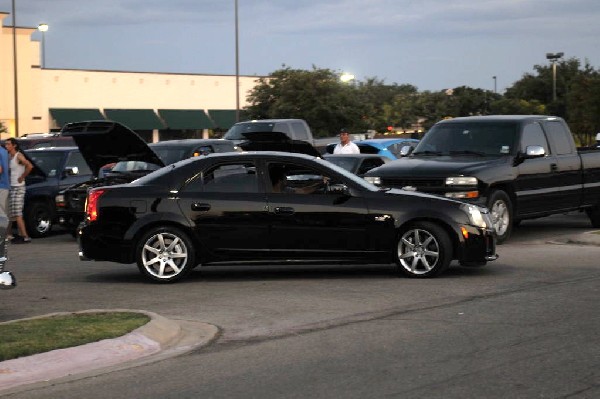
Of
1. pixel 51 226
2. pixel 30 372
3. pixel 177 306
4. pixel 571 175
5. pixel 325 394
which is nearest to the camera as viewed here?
pixel 325 394

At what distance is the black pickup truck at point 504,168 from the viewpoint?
16.3m

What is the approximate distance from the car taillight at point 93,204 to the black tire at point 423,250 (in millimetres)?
3681

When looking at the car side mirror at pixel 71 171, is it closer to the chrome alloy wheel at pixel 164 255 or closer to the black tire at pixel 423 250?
the chrome alloy wheel at pixel 164 255

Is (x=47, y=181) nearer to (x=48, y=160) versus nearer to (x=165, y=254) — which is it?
(x=48, y=160)

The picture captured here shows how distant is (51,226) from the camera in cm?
2152

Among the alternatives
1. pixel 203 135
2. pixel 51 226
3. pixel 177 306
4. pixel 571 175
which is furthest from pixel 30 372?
pixel 203 135

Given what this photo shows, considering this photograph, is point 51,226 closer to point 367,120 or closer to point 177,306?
point 177,306

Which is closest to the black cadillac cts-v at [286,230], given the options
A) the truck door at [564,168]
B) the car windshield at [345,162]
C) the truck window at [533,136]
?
the truck window at [533,136]

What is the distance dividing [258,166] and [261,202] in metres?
0.48

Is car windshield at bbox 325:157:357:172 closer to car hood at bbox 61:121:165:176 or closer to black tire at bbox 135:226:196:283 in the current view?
car hood at bbox 61:121:165:176

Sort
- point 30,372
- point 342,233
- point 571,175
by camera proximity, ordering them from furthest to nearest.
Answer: point 571,175 < point 342,233 < point 30,372

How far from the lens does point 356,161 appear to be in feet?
70.3

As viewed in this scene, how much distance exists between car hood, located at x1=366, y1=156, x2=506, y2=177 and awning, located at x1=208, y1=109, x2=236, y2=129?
5181 cm

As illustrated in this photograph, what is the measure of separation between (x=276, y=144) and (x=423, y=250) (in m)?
8.03
